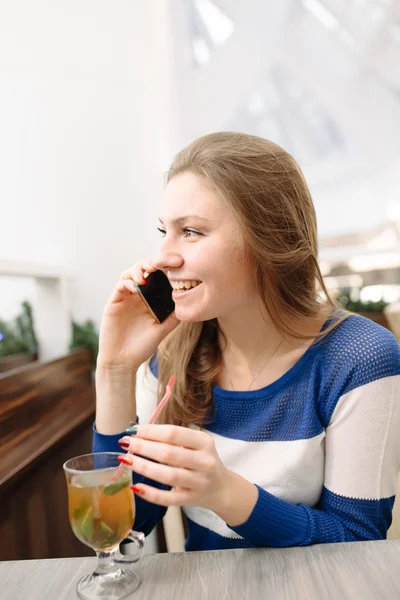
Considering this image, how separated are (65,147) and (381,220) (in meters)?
7.23

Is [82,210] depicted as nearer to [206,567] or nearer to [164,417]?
[164,417]

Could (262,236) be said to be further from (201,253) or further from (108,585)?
(108,585)

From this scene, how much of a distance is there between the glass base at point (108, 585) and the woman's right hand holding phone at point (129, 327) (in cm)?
53

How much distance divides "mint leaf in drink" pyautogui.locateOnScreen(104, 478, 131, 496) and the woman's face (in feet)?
1.45

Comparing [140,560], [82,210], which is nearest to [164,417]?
[140,560]

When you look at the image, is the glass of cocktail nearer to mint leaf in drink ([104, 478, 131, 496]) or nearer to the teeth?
mint leaf in drink ([104, 478, 131, 496])

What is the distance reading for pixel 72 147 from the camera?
3.20 metres

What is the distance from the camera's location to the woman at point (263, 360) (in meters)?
1.10

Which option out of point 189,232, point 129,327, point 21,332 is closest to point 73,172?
point 21,332

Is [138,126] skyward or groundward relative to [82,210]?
skyward

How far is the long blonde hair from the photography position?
3.85 feet

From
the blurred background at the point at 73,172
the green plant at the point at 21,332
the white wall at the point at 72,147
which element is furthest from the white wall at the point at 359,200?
the green plant at the point at 21,332

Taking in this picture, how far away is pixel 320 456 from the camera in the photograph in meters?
1.17

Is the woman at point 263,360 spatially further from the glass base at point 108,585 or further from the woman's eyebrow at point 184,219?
the glass base at point 108,585
